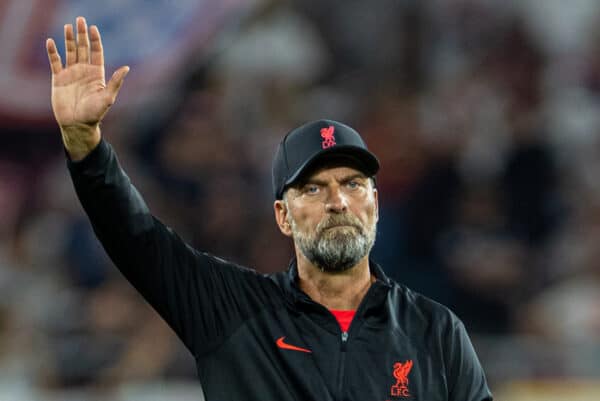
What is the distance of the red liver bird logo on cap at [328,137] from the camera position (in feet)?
8.45

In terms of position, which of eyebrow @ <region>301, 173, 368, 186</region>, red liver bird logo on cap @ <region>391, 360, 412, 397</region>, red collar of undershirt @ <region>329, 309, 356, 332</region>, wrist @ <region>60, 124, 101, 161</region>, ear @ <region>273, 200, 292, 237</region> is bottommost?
red liver bird logo on cap @ <region>391, 360, 412, 397</region>

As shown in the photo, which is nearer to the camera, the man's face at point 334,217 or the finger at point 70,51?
the finger at point 70,51

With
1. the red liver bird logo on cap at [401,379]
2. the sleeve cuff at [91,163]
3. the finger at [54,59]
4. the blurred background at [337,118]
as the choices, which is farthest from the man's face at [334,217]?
the blurred background at [337,118]

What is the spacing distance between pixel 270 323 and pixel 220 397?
192 mm

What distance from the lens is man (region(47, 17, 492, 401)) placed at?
238 centimetres

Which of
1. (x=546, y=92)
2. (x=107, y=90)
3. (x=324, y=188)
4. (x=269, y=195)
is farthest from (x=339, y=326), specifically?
(x=546, y=92)

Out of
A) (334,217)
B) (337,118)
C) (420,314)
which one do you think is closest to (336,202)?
(334,217)

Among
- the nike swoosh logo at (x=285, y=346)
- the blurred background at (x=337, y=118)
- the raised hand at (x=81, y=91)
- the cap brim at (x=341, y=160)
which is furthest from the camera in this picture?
the blurred background at (x=337, y=118)

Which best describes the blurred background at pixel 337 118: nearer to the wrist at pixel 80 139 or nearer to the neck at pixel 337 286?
the neck at pixel 337 286

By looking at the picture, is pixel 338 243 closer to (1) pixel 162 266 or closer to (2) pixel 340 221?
(2) pixel 340 221

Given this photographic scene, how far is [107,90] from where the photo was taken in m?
2.35

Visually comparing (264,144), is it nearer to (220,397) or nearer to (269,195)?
(269,195)

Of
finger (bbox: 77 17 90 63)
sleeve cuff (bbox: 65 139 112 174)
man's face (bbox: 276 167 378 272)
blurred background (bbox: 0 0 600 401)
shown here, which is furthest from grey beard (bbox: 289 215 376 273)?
blurred background (bbox: 0 0 600 401)

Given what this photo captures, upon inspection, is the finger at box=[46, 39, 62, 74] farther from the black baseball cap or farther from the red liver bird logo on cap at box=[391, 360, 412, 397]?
the red liver bird logo on cap at box=[391, 360, 412, 397]
